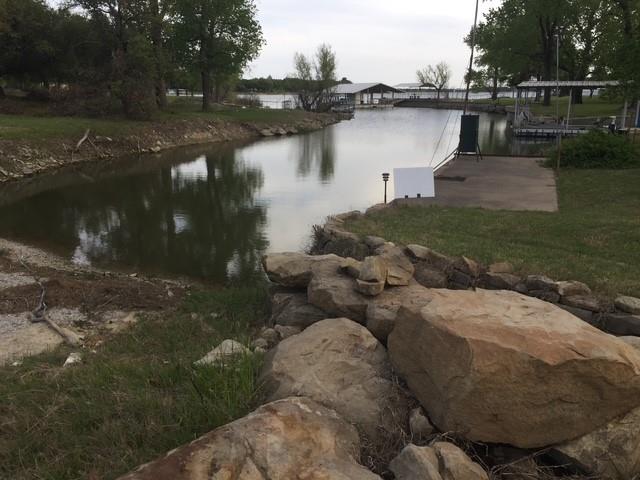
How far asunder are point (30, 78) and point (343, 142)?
74.4 ft

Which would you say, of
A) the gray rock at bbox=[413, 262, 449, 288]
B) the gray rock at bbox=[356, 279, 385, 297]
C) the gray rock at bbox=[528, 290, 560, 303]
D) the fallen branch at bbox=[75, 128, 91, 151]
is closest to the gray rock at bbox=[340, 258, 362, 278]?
the gray rock at bbox=[356, 279, 385, 297]

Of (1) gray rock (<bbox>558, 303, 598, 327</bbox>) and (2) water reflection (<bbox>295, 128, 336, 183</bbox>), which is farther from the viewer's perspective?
(2) water reflection (<bbox>295, 128, 336, 183</bbox>)

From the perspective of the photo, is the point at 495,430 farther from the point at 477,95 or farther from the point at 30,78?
the point at 477,95

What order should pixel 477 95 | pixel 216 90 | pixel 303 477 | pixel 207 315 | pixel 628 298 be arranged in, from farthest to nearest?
pixel 477 95 → pixel 216 90 → pixel 207 315 → pixel 628 298 → pixel 303 477

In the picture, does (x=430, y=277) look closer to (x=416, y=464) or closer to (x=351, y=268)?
(x=351, y=268)

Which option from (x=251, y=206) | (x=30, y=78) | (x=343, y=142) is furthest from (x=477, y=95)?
(x=251, y=206)

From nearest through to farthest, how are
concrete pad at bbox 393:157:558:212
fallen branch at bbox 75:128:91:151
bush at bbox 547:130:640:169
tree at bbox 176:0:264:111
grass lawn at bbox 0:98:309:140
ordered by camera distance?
1. concrete pad at bbox 393:157:558:212
2. bush at bbox 547:130:640:169
3. grass lawn at bbox 0:98:309:140
4. fallen branch at bbox 75:128:91:151
5. tree at bbox 176:0:264:111

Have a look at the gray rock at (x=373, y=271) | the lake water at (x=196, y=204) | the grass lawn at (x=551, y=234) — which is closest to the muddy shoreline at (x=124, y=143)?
the lake water at (x=196, y=204)

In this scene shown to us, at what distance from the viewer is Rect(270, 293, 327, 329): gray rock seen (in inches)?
254

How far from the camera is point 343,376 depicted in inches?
173

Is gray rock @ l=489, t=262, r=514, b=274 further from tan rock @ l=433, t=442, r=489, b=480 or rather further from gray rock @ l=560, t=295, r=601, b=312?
tan rock @ l=433, t=442, r=489, b=480

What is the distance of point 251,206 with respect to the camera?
17438 millimetres

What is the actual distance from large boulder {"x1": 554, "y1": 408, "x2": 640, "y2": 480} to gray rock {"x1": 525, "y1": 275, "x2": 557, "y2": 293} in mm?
3054

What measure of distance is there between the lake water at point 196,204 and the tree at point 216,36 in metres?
16.2
